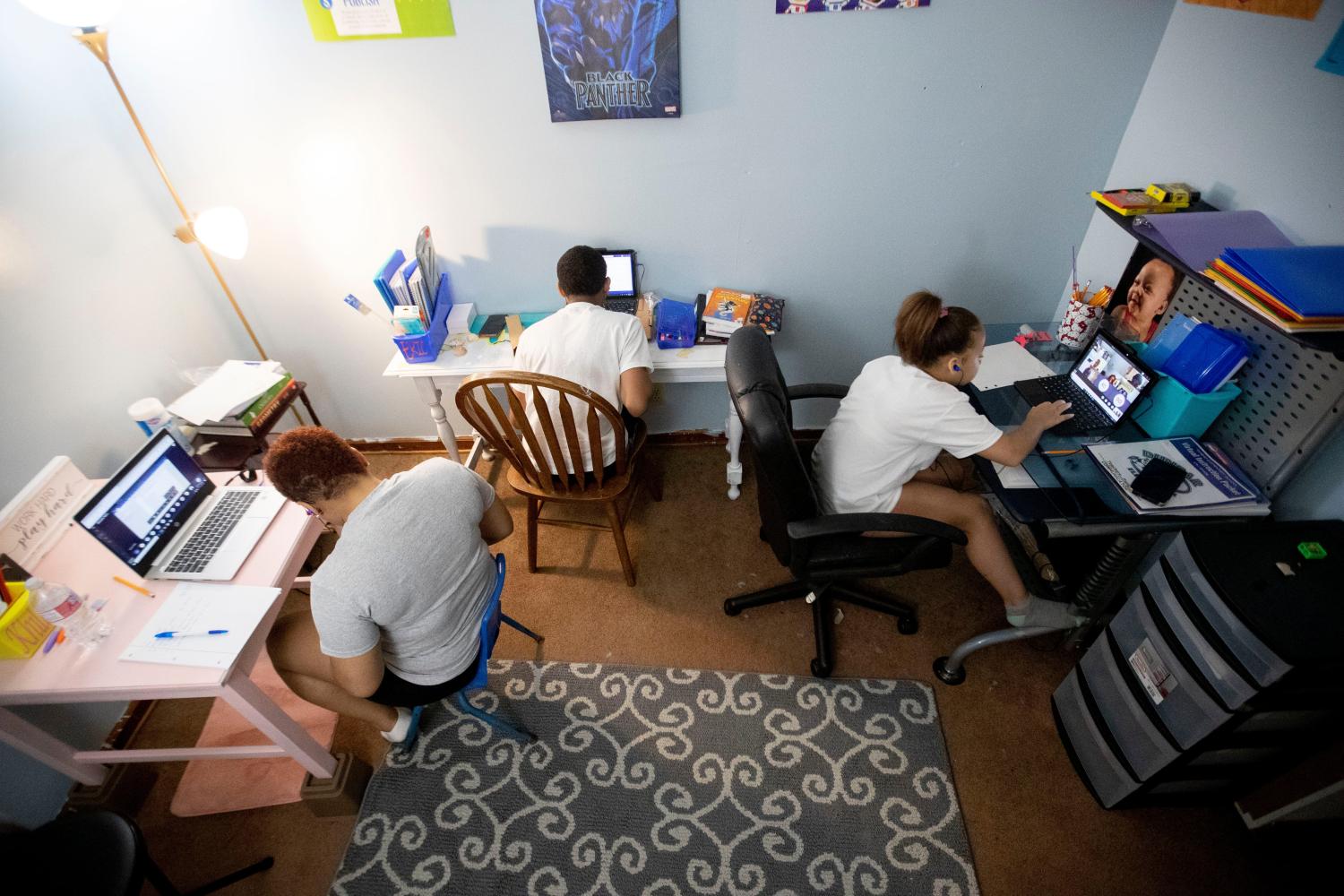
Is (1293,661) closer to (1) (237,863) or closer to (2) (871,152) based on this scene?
(2) (871,152)

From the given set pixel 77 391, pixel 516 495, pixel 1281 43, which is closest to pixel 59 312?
pixel 77 391

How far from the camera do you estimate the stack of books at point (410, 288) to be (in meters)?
2.17

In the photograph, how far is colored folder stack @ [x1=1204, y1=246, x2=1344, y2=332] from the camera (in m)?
1.28

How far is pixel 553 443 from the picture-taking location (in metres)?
1.86

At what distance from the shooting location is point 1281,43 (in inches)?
60.0

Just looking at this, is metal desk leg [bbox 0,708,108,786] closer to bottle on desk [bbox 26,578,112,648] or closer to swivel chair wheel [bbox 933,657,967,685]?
bottle on desk [bbox 26,578,112,648]

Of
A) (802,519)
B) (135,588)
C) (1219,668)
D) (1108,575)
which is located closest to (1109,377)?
(1108,575)

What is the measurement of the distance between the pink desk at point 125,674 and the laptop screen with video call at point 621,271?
4.29 feet

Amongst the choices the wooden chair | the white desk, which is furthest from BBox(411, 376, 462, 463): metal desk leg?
the wooden chair

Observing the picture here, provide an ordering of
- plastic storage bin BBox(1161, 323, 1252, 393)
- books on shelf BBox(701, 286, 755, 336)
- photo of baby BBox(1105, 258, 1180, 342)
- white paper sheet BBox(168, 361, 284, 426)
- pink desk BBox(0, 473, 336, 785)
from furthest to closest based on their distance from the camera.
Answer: books on shelf BBox(701, 286, 755, 336) → white paper sheet BBox(168, 361, 284, 426) → photo of baby BBox(1105, 258, 1180, 342) → plastic storage bin BBox(1161, 323, 1252, 393) → pink desk BBox(0, 473, 336, 785)

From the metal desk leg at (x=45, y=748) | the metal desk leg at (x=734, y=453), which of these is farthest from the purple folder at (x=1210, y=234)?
the metal desk leg at (x=45, y=748)

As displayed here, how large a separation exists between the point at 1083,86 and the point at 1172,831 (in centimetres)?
219

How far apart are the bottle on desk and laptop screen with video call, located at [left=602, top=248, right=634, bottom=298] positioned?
5.64ft

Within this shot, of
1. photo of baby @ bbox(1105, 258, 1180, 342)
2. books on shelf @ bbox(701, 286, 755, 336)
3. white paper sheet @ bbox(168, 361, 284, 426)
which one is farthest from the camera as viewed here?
books on shelf @ bbox(701, 286, 755, 336)
